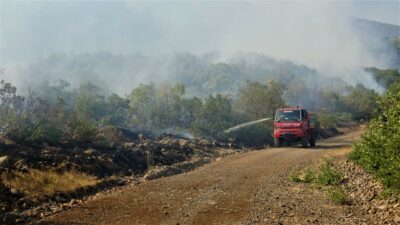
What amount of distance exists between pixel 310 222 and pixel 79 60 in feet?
617

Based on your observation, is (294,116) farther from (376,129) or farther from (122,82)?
(122,82)

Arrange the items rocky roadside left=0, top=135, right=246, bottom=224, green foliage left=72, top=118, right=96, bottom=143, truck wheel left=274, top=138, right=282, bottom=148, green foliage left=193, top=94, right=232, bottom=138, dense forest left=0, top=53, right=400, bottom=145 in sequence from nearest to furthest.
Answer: rocky roadside left=0, top=135, right=246, bottom=224
green foliage left=72, top=118, right=96, bottom=143
dense forest left=0, top=53, right=400, bottom=145
truck wheel left=274, top=138, right=282, bottom=148
green foliage left=193, top=94, right=232, bottom=138

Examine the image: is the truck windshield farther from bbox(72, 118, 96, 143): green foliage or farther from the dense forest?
bbox(72, 118, 96, 143): green foliage

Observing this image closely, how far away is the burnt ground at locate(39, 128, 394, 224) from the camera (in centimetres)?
1073

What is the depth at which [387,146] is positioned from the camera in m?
11.2

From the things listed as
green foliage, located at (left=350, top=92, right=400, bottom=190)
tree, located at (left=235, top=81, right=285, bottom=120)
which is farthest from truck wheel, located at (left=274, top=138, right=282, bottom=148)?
green foliage, located at (left=350, top=92, right=400, bottom=190)

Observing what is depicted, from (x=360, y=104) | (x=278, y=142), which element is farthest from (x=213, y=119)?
(x=360, y=104)

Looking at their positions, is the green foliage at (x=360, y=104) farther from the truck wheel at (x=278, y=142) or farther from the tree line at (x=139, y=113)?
the truck wheel at (x=278, y=142)

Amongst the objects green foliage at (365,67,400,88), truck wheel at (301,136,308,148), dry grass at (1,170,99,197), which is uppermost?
green foliage at (365,67,400,88)

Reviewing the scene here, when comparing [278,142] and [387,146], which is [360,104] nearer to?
[278,142]

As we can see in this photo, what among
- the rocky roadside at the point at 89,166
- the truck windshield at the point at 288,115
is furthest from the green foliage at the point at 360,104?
the rocky roadside at the point at 89,166

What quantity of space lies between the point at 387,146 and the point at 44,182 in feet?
36.2

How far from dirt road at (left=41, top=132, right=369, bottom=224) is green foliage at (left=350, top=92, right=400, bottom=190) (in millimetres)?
1214

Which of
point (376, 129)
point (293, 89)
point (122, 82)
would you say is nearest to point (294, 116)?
point (376, 129)
